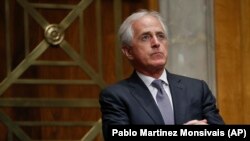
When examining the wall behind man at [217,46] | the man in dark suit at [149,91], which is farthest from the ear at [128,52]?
the wall behind man at [217,46]

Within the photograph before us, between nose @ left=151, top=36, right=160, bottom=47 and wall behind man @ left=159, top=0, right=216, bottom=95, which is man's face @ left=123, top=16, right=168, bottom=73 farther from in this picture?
wall behind man @ left=159, top=0, right=216, bottom=95

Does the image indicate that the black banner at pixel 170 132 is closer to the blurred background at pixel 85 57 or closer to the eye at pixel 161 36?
the eye at pixel 161 36

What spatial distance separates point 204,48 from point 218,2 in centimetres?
33

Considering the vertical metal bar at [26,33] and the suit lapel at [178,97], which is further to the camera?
the vertical metal bar at [26,33]

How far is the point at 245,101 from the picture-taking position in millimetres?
5410

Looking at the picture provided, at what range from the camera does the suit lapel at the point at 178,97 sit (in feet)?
11.2

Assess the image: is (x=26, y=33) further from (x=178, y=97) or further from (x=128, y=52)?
(x=178, y=97)

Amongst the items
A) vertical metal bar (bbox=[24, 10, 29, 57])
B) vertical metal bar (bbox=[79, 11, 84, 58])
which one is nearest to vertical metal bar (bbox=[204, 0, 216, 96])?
vertical metal bar (bbox=[79, 11, 84, 58])

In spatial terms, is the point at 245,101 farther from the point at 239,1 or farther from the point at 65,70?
the point at 65,70

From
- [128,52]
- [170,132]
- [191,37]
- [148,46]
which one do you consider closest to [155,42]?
[148,46]

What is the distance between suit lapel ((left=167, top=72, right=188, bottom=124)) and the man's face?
9 cm

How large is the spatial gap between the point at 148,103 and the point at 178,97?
0.14m

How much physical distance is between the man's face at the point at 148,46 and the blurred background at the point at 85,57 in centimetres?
166

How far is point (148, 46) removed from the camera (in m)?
3.57
